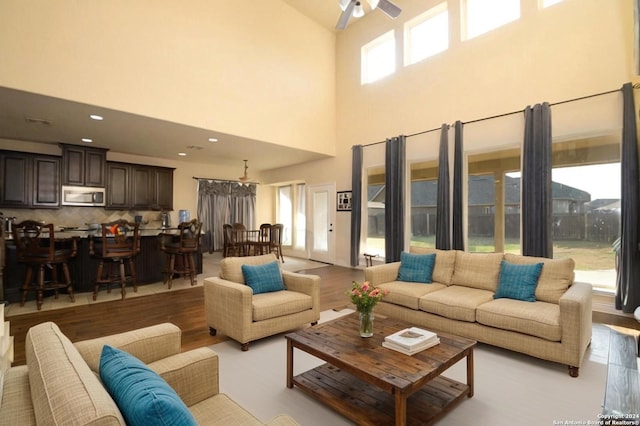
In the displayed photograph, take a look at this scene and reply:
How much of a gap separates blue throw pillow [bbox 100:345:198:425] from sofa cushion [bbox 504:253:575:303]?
3361 mm

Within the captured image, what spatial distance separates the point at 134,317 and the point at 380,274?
308 cm

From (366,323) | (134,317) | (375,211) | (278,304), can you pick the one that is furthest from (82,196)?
(366,323)

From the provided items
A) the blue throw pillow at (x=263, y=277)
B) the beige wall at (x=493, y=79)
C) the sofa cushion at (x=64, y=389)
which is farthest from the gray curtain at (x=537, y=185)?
the sofa cushion at (x=64, y=389)

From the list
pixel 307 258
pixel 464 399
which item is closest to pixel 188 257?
pixel 307 258

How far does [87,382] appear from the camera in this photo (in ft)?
2.98

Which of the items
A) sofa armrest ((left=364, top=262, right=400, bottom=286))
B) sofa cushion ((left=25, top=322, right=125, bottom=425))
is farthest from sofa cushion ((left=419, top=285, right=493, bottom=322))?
sofa cushion ((left=25, top=322, right=125, bottom=425))

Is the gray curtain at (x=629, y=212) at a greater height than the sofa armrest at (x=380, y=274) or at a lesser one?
greater

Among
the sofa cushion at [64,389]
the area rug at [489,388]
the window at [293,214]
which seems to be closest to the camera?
the sofa cushion at [64,389]

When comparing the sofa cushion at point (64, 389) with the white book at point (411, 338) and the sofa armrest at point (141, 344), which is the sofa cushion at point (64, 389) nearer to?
the sofa armrest at point (141, 344)

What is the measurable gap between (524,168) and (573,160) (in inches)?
24.6

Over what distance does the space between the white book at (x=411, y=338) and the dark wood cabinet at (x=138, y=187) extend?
704 centimetres

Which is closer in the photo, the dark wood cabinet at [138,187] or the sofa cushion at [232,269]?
the sofa cushion at [232,269]

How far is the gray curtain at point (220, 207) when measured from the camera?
8.89 metres

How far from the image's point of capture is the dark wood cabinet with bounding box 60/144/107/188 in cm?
630
